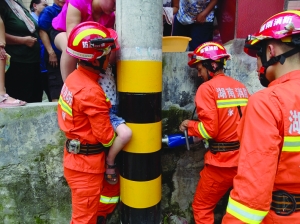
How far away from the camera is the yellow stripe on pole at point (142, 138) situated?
88.1 inches

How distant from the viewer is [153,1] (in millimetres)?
2115

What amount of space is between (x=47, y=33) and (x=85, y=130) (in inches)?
71.3

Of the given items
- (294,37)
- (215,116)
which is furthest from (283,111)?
(215,116)

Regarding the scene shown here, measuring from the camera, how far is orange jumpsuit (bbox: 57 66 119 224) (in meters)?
2.08

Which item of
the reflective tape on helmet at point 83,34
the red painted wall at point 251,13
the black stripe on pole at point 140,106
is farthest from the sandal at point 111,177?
the red painted wall at point 251,13

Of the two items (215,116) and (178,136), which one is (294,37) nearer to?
(215,116)

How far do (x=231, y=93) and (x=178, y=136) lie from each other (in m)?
0.70

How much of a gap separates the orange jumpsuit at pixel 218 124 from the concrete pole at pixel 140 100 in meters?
0.49

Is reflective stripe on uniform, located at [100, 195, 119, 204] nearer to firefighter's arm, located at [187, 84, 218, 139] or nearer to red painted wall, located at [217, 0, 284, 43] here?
firefighter's arm, located at [187, 84, 218, 139]

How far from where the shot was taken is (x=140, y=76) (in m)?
2.14

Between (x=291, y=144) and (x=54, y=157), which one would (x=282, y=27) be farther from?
(x=54, y=157)

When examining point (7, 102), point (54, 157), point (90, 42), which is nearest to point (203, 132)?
point (90, 42)

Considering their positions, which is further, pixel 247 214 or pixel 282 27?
pixel 282 27

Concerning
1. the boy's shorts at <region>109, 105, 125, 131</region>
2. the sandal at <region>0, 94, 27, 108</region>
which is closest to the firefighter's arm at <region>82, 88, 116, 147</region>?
the boy's shorts at <region>109, 105, 125, 131</region>
